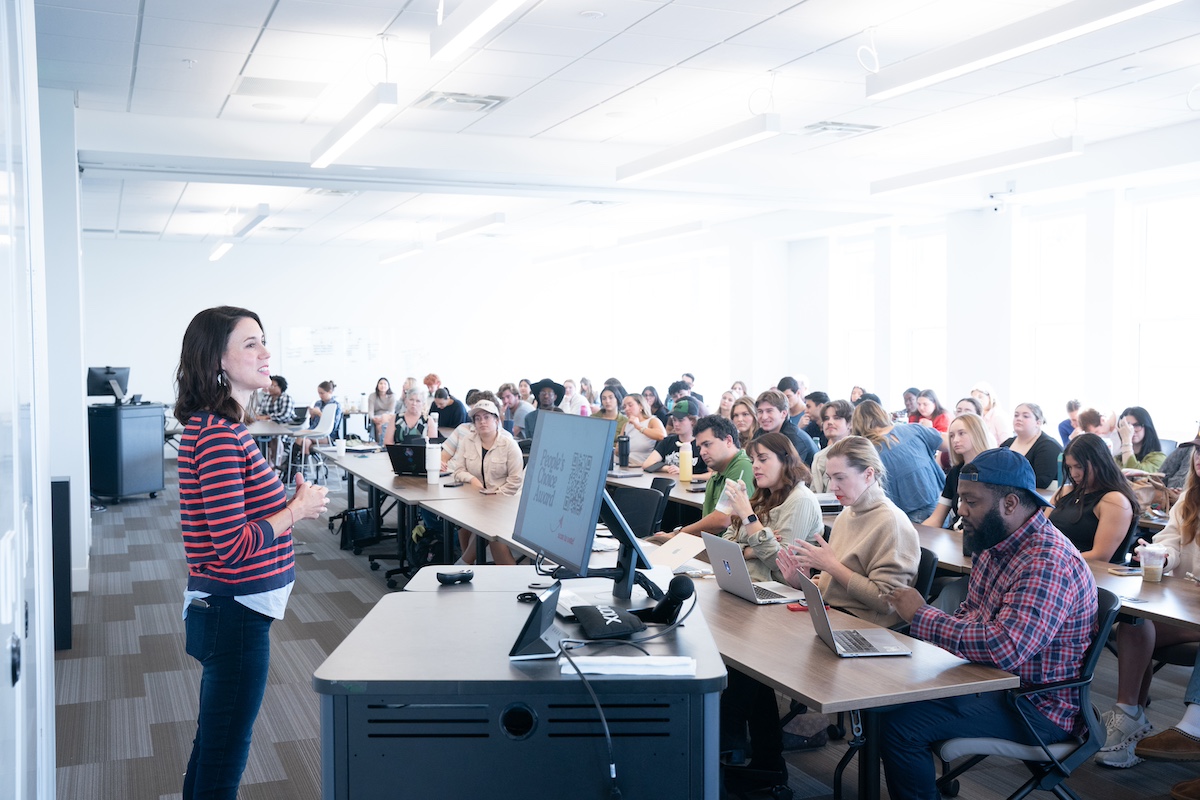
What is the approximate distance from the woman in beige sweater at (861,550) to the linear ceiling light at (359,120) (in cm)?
343

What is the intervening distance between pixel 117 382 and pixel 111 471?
117 centimetres

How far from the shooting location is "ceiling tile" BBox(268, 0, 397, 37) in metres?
5.21

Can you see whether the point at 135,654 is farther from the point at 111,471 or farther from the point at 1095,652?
the point at 111,471

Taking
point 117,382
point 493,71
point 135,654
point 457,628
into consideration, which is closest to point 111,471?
point 117,382

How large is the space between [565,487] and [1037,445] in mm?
4960

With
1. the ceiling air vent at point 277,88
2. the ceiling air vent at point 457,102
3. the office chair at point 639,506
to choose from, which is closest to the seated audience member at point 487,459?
the office chair at point 639,506

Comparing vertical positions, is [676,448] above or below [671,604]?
below

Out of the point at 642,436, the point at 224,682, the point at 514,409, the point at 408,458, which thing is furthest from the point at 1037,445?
the point at 514,409

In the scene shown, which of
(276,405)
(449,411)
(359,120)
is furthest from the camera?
(276,405)

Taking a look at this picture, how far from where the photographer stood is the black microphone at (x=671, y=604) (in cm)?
207

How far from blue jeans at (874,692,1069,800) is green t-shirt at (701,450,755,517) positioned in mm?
2108

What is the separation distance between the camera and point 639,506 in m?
5.41

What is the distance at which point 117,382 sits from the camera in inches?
409

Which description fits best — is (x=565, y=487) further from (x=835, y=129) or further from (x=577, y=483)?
(x=835, y=129)
